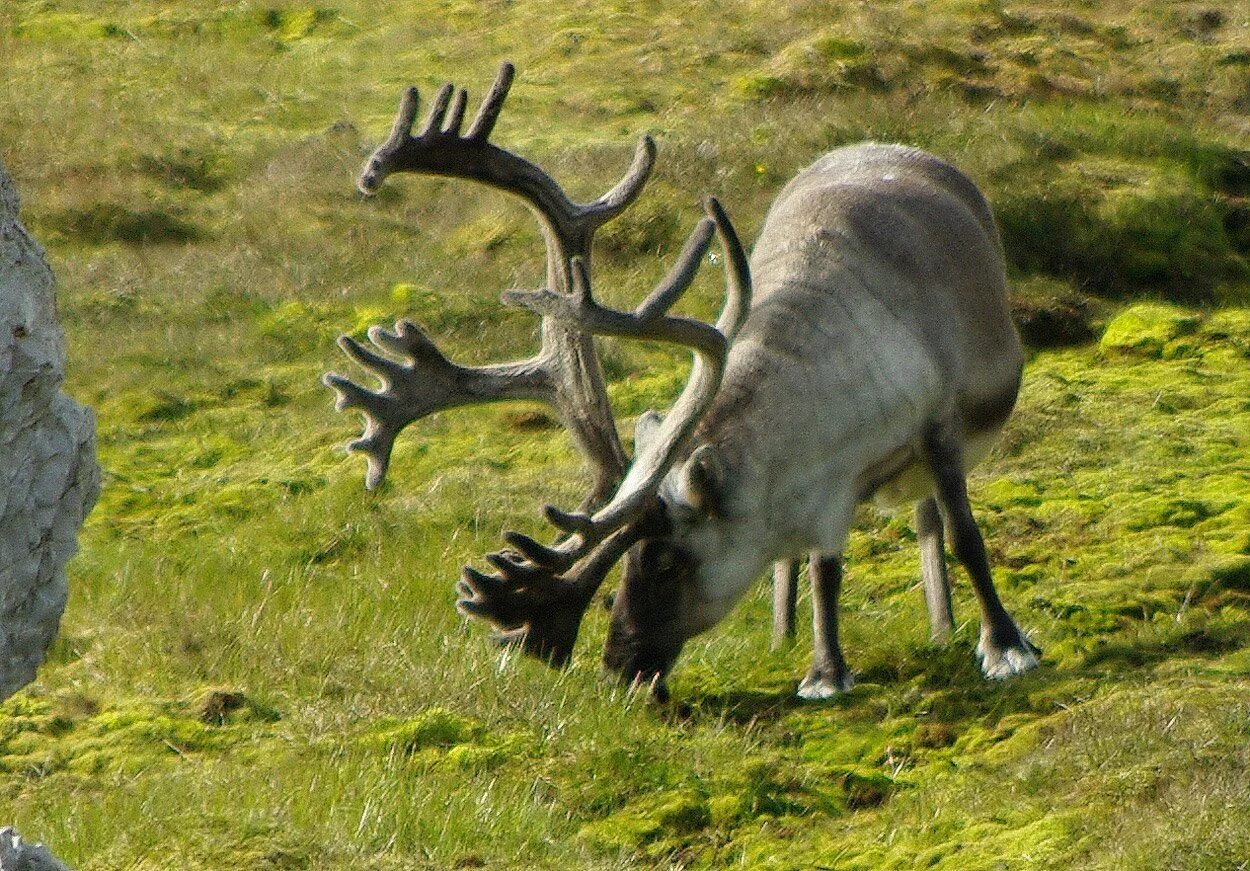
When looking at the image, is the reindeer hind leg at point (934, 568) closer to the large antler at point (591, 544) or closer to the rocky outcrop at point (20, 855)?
the large antler at point (591, 544)

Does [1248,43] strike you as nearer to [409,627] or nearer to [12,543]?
[409,627]

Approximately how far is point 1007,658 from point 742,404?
60.4 inches

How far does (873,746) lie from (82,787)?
284 centimetres

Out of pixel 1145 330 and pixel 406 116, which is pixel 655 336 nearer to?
pixel 406 116

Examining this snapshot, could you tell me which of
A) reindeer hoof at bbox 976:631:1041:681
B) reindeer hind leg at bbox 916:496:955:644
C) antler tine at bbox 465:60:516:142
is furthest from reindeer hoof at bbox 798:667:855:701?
antler tine at bbox 465:60:516:142

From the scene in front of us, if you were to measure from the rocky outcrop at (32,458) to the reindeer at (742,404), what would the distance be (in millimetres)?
2999

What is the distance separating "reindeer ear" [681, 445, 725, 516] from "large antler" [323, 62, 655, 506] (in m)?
0.58

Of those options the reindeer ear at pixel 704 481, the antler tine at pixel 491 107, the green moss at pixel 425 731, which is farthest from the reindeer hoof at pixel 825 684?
the antler tine at pixel 491 107

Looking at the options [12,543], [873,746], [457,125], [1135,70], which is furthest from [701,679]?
[1135,70]

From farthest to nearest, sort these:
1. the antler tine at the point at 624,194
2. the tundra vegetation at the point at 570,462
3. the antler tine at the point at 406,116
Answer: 1. the antler tine at the point at 624,194
2. the antler tine at the point at 406,116
3. the tundra vegetation at the point at 570,462

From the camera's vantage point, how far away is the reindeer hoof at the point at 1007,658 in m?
8.34

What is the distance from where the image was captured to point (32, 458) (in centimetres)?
436

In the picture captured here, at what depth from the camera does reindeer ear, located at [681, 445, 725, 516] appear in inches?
309

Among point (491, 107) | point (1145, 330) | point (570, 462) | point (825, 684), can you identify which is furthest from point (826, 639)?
point (1145, 330)
